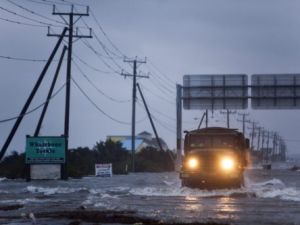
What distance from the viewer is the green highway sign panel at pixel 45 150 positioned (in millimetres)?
48031

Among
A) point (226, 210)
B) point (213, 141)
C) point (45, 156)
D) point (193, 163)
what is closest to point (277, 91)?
point (45, 156)

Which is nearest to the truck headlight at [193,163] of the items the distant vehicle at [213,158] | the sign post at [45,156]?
the distant vehicle at [213,158]

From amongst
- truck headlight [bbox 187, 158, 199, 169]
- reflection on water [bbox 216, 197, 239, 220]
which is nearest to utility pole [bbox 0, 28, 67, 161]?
truck headlight [bbox 187, 158, 199, 169]

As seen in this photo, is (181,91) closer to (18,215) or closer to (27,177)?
(27,177)

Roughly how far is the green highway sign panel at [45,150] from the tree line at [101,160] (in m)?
10.8

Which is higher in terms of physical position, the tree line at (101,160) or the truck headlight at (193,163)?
the tree line at (101,160)

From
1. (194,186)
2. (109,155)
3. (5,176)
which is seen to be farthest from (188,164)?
(109,155)

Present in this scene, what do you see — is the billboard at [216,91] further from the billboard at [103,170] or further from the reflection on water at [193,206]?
the reflection on water at [193,206]

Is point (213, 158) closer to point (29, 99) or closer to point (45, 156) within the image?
point (45, 156)

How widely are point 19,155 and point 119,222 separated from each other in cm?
5312

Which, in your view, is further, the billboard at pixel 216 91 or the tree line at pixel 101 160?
the billboard at pixel 216 91

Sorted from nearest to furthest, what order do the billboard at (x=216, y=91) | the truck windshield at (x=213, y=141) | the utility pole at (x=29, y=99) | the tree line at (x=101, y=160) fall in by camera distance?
the truck windshield at (x=213, y=141) < the utility pole at (x=29, y=99) < the tree line at (x=101, y=160) < the billboard at (x=216, y=91)

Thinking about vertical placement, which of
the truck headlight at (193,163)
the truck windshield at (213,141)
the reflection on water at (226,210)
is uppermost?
the truck windshield at (213,141)

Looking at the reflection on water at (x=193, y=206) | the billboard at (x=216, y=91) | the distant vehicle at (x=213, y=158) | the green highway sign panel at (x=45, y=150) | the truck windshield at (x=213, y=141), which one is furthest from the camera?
the billboard at (x=216, y=91)
